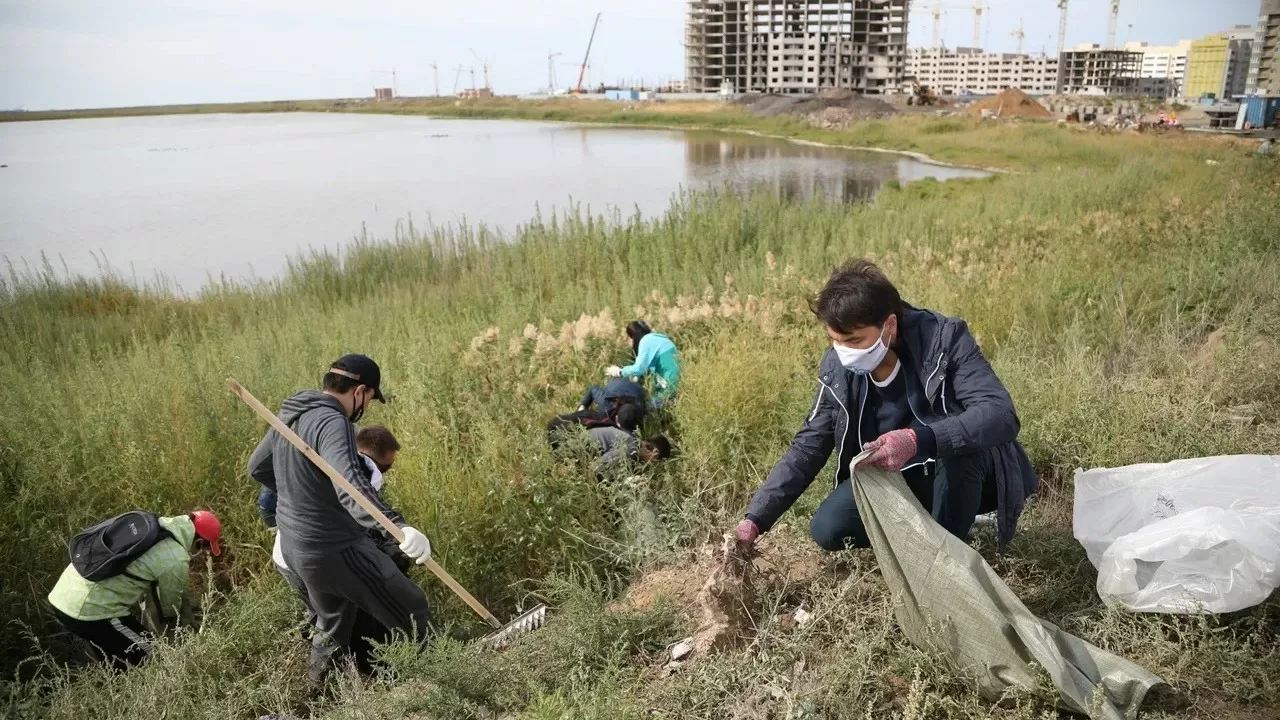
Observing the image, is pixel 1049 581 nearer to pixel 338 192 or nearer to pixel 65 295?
pixel 65 295

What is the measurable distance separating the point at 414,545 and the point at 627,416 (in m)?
1.63

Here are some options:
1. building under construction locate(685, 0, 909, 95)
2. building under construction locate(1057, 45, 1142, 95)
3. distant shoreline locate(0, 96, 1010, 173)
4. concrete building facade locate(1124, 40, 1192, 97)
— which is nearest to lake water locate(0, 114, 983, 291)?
distant shoreline locate(0, 96, 1010, 173)

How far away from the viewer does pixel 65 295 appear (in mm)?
9289

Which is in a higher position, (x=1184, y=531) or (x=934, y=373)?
(x=934, y=373)

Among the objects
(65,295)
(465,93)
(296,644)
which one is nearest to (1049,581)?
(296,644)

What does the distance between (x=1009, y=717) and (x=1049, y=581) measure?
0.84 m

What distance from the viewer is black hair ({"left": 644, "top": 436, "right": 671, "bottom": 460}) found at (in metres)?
4.14

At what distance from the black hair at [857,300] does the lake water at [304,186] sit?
821 centimetres

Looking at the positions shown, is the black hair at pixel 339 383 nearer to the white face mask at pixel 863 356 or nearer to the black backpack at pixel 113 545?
the black backpack at pixel 113 545

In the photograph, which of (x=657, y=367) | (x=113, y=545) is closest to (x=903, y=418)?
(x=657, y=367)

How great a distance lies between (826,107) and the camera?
1961 inches

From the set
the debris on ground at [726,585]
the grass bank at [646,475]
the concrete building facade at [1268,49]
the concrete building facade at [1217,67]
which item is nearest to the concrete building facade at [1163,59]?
the concrete building facade at [1217,67]

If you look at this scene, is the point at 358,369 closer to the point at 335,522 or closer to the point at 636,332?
the point at 335,522

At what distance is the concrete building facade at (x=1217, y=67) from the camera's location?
2685 inches
